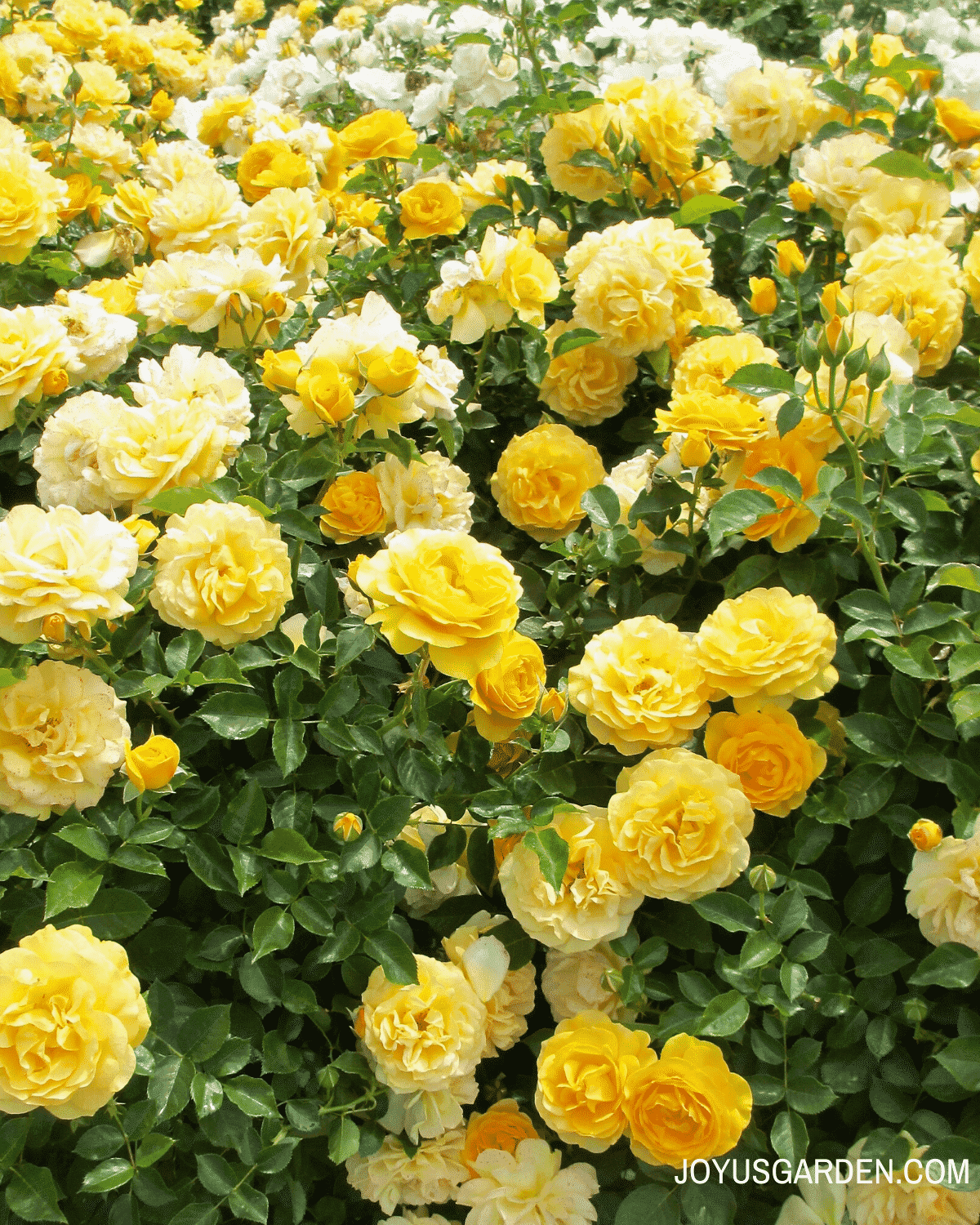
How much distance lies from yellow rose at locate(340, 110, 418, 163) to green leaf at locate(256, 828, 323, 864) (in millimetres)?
1214

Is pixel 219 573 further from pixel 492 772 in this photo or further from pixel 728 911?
pixel 728 911

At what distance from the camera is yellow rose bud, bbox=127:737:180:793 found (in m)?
1.02

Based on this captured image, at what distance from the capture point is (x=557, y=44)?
103 inches

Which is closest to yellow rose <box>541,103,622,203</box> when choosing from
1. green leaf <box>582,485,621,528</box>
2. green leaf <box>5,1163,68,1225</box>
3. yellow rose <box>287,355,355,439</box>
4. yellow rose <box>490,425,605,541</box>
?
yellow rose <box>490,425,605,541</box>

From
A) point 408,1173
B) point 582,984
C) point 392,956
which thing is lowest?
point 408,1173

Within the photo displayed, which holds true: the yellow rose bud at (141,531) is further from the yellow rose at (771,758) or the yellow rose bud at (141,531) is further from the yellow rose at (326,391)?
the yellow rose at (771,758)

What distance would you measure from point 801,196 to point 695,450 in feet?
2.44

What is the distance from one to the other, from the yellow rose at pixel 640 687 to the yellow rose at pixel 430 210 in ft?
2.80

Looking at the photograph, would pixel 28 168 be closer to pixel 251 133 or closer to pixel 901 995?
pixel 251 133

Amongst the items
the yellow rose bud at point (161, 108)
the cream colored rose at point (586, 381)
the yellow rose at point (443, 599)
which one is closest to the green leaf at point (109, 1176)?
the yellow rose at point (443, 599)

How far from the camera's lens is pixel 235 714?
1.17 meters

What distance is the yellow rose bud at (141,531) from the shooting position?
118 cm

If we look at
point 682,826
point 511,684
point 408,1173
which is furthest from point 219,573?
point 408,1173

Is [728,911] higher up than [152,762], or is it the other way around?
[152,762]
